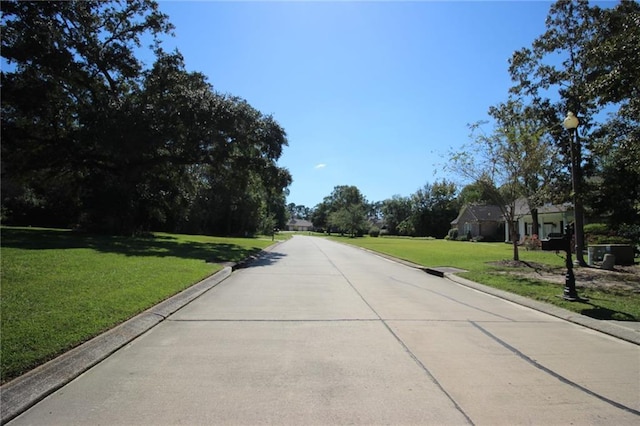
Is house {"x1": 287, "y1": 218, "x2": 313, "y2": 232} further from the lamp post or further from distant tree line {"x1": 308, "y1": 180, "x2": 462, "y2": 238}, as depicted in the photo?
the lamp post

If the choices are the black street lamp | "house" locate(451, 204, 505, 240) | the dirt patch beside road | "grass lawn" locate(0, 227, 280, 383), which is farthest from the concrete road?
"house" locate(451, 204, 505, 240)

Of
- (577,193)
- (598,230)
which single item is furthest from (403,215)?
(577,193)

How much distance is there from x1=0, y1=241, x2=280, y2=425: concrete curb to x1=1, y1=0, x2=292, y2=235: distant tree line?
1958cm

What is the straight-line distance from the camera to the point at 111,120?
2439 centimetres

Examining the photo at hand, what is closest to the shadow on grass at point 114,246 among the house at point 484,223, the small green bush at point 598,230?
the small green bush at point 598,230

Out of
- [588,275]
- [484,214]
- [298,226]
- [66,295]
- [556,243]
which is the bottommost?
[588,275]

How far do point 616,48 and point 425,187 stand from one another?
80898 mm

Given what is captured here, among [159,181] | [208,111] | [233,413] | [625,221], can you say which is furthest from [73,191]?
[625,221]

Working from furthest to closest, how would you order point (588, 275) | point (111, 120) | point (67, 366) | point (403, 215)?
point (403, 215) → point (111, 120) → point (588, 275) → point (67, 366)

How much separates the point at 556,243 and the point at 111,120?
76.8 ft

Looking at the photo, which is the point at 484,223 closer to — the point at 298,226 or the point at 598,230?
the point at 598,230

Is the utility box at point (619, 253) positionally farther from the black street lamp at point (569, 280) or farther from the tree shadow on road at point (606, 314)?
the tree shadow on road at point (606, 314)

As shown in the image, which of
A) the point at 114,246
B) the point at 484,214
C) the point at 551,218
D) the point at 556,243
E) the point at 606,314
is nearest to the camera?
the point at 606,314

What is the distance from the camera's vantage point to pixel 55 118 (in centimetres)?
2750
